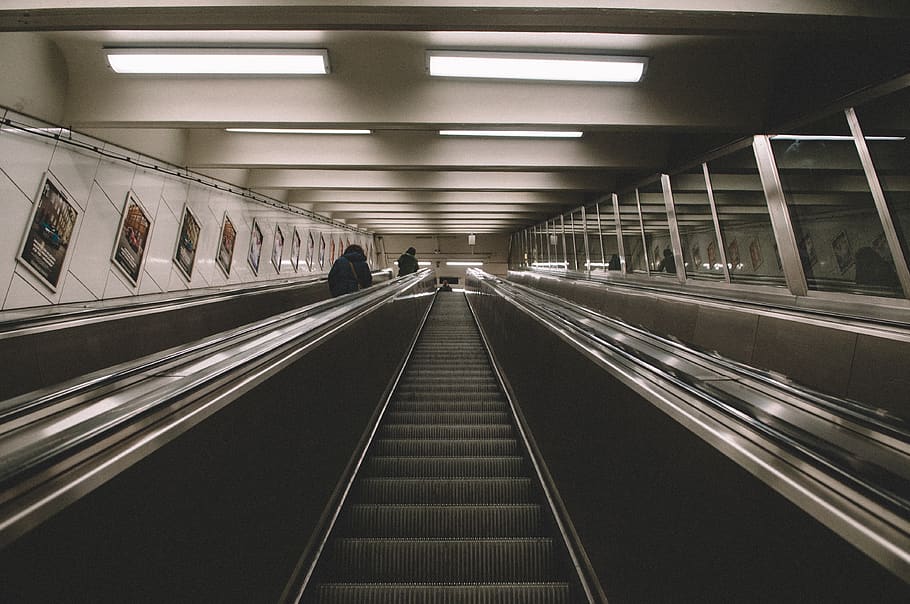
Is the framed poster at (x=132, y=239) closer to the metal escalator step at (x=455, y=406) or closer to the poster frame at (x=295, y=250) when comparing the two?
the metal escalator step at (x=455, y=406)

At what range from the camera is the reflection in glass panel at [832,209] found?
4004mm

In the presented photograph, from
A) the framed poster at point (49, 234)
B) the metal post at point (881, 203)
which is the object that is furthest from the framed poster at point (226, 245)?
the metal post at point (881, 203)

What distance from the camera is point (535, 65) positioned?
4.48 metres

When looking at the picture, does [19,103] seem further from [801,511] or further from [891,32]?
[891,32]

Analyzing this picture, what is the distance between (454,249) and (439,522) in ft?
78.0

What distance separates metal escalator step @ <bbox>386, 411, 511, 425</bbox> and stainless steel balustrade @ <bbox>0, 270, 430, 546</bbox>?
214 centimetres

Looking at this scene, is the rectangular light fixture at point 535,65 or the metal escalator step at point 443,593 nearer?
the metal escalator step at point 443,593

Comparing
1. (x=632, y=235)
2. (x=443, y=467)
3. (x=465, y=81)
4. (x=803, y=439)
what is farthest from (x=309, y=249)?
(x=803, y=439)

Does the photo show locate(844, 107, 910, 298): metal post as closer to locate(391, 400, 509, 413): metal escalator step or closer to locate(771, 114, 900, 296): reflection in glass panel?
locate(771, 114, 900, 296): reflection in glass panel

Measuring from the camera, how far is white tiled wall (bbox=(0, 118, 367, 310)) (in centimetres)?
442

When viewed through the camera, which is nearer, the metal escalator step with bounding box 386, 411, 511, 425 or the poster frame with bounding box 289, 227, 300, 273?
the metal escalator step with bounding box 386, 411, 511, 425

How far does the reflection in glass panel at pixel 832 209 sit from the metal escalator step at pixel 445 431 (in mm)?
3729

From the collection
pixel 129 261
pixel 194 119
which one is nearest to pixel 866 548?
pixel 194 119

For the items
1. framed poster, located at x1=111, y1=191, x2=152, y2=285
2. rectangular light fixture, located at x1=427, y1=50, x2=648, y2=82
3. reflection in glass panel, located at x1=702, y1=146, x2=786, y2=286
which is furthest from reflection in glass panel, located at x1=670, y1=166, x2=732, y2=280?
framed poster, located at x1=111, y1=191, x2=152, y2=285
